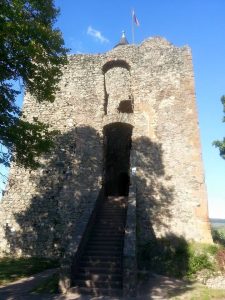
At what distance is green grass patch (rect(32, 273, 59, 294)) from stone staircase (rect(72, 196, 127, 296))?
564mm

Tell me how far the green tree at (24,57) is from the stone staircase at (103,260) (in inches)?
144

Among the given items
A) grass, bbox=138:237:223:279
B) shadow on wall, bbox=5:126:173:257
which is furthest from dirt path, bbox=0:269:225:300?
shadow on wall, bbox=5:126:173:257

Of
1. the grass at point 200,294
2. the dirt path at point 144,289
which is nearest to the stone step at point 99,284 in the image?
the dirt path at point 144,289

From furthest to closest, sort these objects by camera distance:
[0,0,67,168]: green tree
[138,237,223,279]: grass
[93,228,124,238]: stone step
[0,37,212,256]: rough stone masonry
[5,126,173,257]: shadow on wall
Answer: [5,126,173,257]: shadow on wall → [0,37,212,256]: rough stone masonry → [93,228,124,238]: stone step → [138,237,223,279]: grass → [0,0,67,168]: green tree

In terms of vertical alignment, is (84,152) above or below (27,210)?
above

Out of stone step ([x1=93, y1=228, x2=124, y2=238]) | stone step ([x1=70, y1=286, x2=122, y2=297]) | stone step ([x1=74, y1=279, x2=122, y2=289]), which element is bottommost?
stone step ([x1=70, y1=286, x2=122, y2=297])

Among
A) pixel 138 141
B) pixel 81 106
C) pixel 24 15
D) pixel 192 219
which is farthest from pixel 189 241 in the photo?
pixel 24 15

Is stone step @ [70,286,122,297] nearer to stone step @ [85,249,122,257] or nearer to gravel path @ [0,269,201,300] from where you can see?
gravel path @ [0,269,201,300]

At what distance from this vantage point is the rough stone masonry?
1309cm

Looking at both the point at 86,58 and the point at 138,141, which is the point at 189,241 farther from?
the point at 86,58

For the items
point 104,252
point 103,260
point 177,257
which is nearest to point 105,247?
point 104,252

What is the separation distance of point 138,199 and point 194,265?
12.1 feet

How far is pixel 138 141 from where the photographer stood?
14477 millimetres

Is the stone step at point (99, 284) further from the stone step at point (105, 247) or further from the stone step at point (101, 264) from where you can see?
the stone step at point (105, 247)
